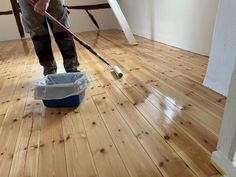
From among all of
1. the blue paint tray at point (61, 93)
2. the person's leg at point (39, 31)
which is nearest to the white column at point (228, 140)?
the blue paint tray at point (61, 93)

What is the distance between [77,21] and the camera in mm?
5148

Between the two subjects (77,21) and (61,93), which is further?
(77,21)

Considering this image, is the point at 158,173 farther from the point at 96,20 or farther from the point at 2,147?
the point at 96,20

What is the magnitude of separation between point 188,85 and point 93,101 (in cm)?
72

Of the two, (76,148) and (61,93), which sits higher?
(61,93)

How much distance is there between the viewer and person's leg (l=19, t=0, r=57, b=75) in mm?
1680

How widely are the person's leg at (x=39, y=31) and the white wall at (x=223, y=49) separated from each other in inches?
50.4

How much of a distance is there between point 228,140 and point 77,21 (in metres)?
4.91

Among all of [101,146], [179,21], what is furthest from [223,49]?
[179,21]

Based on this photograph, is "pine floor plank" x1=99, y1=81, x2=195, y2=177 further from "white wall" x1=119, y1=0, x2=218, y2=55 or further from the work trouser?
"white wall" x1=119, y1=0, x2=218, y2=55

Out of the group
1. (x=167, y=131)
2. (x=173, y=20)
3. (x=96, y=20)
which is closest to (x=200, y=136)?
(x=167, y=131)

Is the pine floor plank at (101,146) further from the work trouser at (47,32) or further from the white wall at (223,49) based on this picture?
the white wall at (223,49)

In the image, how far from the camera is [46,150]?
3.47ft

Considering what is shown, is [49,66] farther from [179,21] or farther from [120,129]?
[179,21]
